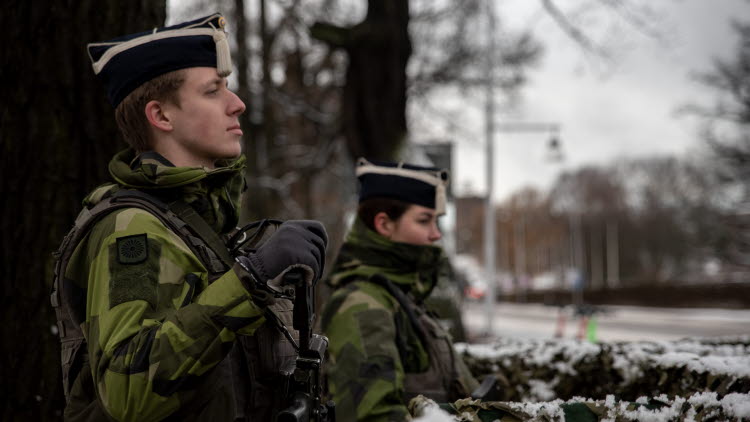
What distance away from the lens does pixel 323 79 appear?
18.9m

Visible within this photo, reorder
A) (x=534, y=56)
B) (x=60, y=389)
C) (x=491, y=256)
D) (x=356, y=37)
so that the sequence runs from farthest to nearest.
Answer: (x=491, y=256)
(x=534, y=56)
(x=356, y=37)
(x=60, y=389)

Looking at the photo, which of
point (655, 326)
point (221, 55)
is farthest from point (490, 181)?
point (221, 55)

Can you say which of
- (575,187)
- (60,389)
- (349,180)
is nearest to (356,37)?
(349,180)

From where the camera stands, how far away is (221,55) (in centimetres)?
190

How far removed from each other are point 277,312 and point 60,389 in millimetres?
1248

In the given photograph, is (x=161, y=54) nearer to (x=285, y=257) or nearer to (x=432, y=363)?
(x=285, y=257)

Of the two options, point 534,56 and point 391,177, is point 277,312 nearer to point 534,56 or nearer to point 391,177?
point 391,177

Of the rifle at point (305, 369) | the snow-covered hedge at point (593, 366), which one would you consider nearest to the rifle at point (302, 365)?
the rifle at point (305, 369)

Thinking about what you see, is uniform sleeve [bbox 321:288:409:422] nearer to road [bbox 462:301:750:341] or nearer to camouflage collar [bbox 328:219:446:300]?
camouflage collar [bbox 328:219:446:300]

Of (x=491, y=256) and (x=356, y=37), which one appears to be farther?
(x=491, y=256)

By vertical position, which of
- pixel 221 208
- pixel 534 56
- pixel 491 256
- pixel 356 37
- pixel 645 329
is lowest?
pixel 645 329

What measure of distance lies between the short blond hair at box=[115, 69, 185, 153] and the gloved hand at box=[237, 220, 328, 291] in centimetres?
53

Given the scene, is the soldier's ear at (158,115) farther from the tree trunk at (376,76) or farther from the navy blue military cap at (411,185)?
the tree trunk at (376,76)

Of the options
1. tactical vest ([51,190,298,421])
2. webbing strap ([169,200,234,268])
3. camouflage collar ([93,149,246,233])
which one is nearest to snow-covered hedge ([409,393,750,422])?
tactical vest ([51,190,298,421])
